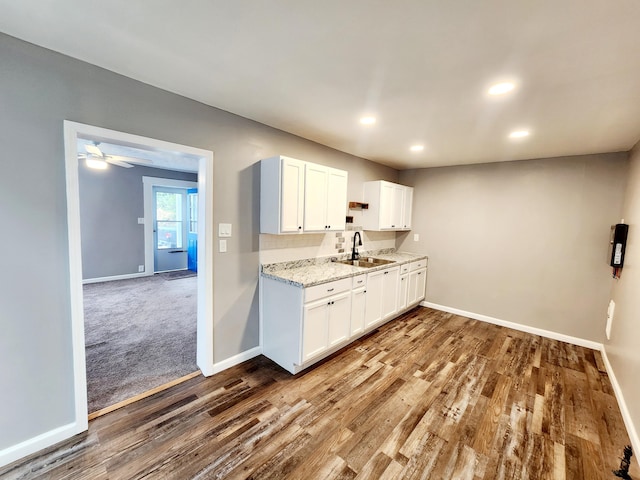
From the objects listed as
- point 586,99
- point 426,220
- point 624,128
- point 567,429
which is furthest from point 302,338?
point 624,128

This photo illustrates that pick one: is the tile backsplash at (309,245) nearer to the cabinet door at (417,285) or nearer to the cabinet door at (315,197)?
the cabinet door at (315,197)

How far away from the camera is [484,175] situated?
13.6ft

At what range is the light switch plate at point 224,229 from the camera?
253cm

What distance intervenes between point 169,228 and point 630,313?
8.03 m

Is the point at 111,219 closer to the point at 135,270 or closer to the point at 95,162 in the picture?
the point at 135,270

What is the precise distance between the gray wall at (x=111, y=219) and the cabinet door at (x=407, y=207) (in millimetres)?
5502

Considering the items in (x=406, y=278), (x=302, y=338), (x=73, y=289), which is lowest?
(x=302, y=338)

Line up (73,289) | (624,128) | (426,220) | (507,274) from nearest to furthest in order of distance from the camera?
1. (73,289)
2. (624,128)
3. (507,274)
4. (426,220)

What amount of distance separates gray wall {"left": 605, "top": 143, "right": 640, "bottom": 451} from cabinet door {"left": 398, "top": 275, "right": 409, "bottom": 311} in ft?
7.24

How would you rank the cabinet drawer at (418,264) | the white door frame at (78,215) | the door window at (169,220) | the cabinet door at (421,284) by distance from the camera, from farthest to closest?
the door window at (169,220), the cabinet door at (421,284), the cabinet drawer at (418,264), the white door frame at (78,215)

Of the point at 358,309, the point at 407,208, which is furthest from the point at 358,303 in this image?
the point at 407,208

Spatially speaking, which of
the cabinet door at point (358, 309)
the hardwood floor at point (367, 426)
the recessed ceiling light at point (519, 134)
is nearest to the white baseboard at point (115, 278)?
the hardwood floor at point (367, 426)

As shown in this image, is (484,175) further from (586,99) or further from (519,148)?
(586,99)

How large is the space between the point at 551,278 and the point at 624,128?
1984 millimetres
